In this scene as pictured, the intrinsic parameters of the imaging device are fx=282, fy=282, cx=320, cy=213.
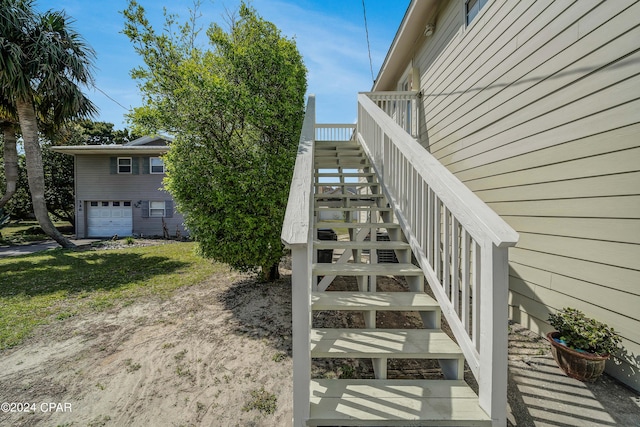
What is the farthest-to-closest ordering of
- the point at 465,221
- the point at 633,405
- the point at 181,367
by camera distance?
the point at 181,367 → the point at 633,405 → the point at 465,221

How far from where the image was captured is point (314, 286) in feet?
8.98

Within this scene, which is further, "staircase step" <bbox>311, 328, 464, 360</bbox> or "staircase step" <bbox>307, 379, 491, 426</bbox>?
"staircase step" <bbox>311, 328, 464, 360</bbox>

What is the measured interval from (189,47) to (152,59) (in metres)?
0.64

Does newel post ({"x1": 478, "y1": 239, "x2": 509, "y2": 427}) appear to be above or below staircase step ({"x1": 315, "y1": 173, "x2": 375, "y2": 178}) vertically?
below

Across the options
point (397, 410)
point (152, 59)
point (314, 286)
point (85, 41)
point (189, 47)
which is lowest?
point (397, 410)

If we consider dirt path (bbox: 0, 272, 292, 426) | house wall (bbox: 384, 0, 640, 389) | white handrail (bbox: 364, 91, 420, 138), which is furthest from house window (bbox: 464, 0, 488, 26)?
dirt path (bbox: 0, 272, 292, 426)

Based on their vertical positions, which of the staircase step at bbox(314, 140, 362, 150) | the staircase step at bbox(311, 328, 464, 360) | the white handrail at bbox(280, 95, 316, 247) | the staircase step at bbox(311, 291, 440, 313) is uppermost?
the staircase step at bbox(314, 140, 362, 150)

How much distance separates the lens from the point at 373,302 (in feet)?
7.74

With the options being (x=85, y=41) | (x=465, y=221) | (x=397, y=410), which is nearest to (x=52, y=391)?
(x=397, y=410)

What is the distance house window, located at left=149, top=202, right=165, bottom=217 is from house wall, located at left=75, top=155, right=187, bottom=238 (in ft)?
1.01

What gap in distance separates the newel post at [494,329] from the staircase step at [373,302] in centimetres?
72

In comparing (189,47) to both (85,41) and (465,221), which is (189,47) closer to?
(465,221)

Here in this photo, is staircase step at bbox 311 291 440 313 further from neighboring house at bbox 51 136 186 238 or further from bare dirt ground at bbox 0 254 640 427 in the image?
neighboring house at bbox 51 136 186 238

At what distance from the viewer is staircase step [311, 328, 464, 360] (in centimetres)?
193
